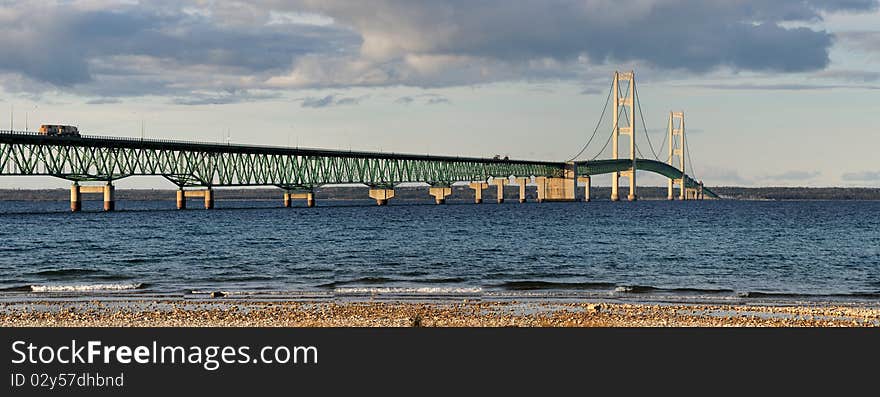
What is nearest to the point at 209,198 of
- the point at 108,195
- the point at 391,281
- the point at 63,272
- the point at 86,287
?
the point at 108,195

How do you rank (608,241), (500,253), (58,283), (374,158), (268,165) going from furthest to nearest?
(374,158) < (268,165) < (608,241) < (500,253) < (58,283)

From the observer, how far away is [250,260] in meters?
49.4

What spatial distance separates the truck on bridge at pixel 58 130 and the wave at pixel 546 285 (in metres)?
109

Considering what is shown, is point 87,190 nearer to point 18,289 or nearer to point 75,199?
point 75,199

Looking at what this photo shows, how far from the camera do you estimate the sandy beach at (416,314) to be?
24.0 metres

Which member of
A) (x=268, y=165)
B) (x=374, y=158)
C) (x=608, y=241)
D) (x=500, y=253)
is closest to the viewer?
(x=500, y=253)

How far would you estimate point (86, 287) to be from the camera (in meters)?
36.4

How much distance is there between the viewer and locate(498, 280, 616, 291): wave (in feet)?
120

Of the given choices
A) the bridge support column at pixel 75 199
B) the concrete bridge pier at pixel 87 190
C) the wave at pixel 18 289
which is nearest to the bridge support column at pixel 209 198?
the concrete bridge pier at pixel 87 190

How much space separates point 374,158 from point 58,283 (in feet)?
507

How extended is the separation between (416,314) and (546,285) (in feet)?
40.3
